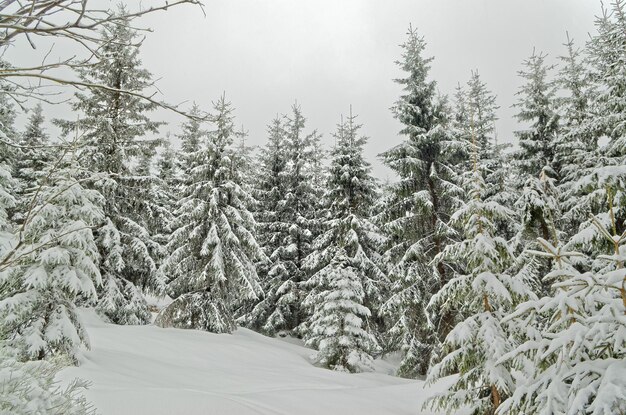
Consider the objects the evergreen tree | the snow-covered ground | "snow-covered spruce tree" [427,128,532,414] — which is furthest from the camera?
"snow-covered spruce tree" [427,128,532,414]

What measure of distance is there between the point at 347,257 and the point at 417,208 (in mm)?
3561

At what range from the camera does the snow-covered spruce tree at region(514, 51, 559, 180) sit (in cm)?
1500

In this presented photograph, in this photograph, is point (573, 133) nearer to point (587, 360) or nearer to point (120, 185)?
point (587, 360)

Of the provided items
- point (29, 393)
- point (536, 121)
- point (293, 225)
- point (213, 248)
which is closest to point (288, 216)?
point (293, 225)

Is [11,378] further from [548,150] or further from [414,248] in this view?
[548,150]

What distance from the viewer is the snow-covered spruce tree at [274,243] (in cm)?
1984

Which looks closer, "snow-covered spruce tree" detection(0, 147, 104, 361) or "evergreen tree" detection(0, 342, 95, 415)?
"evergreen tree" detection(0, 342, 95, 415)

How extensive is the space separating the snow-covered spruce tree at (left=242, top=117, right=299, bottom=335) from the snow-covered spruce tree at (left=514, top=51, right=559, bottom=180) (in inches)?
475

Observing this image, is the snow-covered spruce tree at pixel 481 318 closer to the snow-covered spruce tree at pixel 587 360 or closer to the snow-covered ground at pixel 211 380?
the snow-covered ground at pixel 211 380

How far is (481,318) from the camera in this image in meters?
5.80

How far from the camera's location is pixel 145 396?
5219 millimetres

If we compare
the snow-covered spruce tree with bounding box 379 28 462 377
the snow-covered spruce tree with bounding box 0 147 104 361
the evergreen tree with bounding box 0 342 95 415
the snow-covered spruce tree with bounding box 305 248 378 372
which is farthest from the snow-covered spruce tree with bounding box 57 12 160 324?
the evergreen tree with bounding box 0 342 95 415

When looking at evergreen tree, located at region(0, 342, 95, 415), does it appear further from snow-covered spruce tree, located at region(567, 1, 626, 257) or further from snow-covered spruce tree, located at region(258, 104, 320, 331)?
snow-covered spruce tree, located at region(258, 104, 320, 331)

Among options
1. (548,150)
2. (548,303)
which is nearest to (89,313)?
(548,303)
